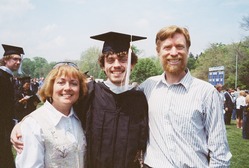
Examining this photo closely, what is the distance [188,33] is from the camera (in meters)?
2.64

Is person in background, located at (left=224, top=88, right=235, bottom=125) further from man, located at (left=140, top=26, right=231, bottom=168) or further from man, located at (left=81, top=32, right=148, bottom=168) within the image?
man, located at (left=140, top=26, right=231, bottom=168)

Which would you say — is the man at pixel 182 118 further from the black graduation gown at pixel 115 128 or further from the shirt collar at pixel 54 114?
the shirt collar at pixel 54 114

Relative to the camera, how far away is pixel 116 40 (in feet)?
10.4

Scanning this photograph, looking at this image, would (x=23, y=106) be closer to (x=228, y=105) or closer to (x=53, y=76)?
(x=53, y=76)

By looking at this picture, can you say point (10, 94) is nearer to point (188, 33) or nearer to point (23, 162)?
point (23, 162)

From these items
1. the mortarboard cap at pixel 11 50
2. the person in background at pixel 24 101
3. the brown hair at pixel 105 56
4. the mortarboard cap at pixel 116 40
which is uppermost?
the mortarboard cap at pixel 11 50

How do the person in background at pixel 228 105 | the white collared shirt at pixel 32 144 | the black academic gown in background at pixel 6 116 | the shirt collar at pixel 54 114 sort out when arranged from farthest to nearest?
the person in background at pixel 228 105 < the black academic gown in background at pixel 6 116 < the shirt collar at pixel 54 114 < the white collared shirt at pixel 32 144

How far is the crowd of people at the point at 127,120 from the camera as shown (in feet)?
7.82

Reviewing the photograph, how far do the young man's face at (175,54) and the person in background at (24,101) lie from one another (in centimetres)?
582

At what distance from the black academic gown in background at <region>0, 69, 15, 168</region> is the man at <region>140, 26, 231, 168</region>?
3.39 m

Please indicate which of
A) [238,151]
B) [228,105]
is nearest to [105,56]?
[238,151]

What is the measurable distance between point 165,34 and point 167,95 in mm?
544

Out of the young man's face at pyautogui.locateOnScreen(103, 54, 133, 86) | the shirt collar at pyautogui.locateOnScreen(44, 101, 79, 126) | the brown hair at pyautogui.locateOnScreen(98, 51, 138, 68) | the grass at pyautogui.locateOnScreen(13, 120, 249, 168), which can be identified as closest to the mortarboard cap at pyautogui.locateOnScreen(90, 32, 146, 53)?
the brown hair at pyautogui.locateOnScreen(98, 51, 138, 68)

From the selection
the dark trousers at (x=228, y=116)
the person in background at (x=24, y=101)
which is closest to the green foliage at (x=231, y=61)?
the dark trousers at (x=228, y=116)
